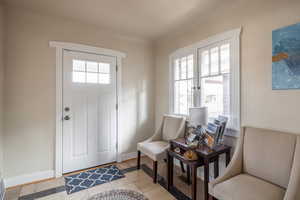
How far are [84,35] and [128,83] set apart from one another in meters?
1.14

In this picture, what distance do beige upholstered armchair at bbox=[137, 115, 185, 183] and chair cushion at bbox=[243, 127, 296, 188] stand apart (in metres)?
1.02

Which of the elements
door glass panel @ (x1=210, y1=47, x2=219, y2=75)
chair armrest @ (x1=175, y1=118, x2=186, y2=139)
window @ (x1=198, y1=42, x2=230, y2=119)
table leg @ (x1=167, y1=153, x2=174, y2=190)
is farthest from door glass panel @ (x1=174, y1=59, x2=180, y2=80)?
table leg @ (x1=167, y1=153, x2=174, y2=190)

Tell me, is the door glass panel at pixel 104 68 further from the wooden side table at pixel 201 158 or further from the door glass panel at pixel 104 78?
the wooden side table at pixel 201 158

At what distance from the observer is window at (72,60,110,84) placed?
2.58m

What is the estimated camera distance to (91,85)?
8.83 ft

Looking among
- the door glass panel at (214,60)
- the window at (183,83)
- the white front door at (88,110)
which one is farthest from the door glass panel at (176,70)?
the white front door at (88,110)

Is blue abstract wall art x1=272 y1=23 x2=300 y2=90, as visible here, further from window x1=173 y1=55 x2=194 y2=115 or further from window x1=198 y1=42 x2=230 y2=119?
window x1=173 y1=55 x2=194 y2=115

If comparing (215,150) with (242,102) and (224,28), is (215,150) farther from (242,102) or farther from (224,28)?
(224,28)

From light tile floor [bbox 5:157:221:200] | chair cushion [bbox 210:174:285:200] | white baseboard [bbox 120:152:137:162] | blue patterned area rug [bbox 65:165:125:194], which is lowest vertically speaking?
light tile floor [bbox 5:157:221:200]

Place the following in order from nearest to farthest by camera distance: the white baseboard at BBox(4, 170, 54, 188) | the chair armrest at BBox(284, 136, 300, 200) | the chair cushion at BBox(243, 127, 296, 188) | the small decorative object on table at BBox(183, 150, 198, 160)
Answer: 1. the chair armrest at BBox(284, 136, 300, 200)
2. the chair cushion at BBox(243, 127, 296, 188)
3. the small decorative object on table at BBox(183, 150, 198, 160)
4. the white baseboard at BBox(4, 170, 54, 188)

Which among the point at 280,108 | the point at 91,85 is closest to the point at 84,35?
the point at 91,85

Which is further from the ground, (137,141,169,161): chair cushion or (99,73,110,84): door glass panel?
(99,73,110,84): door glass panel

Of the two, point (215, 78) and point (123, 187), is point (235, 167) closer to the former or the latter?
point (215, 78)

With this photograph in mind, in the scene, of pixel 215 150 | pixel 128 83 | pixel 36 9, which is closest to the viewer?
pixel 215 150
